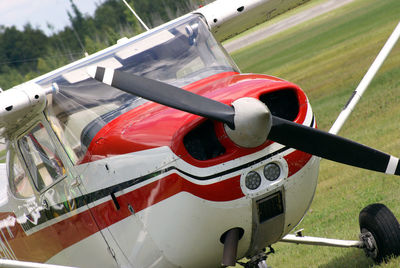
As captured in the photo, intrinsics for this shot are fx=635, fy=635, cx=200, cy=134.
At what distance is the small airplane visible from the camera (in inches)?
178

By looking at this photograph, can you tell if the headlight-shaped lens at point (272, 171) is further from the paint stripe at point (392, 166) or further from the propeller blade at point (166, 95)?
the paint stripe at point (392, 166)

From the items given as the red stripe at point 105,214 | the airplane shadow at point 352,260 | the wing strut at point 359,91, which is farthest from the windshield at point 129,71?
the airplane shadow at point 352,260

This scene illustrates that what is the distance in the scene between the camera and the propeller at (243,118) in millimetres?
4195

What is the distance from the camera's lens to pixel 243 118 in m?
4.19

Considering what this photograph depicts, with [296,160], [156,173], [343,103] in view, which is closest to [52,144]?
[156,173]

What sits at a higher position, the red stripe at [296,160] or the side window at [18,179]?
the side window at [18,179]

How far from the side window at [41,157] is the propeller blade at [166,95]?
1.24 metres

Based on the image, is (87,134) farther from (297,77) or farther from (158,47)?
(297,77)

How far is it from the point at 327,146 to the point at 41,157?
2493 mm

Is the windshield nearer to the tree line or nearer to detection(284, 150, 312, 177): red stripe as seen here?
detection(284, 150, 312, 177): red stripe

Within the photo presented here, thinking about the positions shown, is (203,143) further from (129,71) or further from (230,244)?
(129,71)

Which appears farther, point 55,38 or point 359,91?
point 55,38

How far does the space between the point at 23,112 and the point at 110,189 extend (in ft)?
3.27

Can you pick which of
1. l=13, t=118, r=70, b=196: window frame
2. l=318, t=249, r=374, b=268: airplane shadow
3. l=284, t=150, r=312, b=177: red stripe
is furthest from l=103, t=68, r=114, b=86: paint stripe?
l=318, t=249, r=374, b=268: airplane shadow
